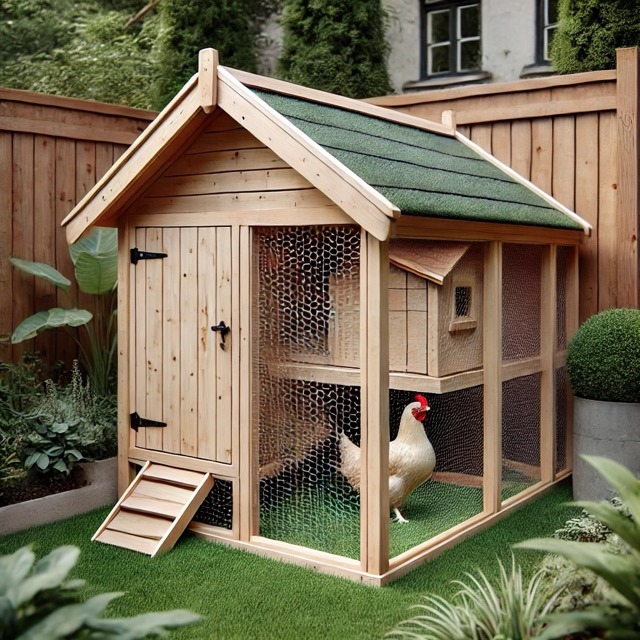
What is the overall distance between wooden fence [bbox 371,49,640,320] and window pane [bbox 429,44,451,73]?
5.16 meters

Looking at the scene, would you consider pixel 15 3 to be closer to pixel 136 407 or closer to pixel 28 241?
pixel 28 241

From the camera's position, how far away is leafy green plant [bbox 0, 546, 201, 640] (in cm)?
205

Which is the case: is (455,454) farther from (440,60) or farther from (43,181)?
(440,60)

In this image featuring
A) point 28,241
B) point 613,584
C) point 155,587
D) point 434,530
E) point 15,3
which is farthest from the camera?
point 15,3

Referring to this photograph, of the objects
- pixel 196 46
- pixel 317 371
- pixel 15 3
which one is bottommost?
pixel 317 371

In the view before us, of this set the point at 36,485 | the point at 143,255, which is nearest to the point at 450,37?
the point at 143,255

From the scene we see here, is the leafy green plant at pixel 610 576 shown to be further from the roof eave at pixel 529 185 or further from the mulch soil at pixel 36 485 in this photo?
the roof eave at pixel 529 185

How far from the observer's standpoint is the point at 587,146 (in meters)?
5.83

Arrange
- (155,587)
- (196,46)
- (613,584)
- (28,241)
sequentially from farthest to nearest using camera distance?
1. (196,46)
2. (28,241)
3. (155,587)
4. (613,584)

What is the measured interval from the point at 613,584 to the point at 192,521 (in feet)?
9.55

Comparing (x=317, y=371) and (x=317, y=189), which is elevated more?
(x=317, y=189)

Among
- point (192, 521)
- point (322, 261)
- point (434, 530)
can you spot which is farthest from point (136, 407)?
point (434, 530)

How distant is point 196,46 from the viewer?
9.66 m

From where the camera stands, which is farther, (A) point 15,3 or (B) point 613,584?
(A) point 15,3
